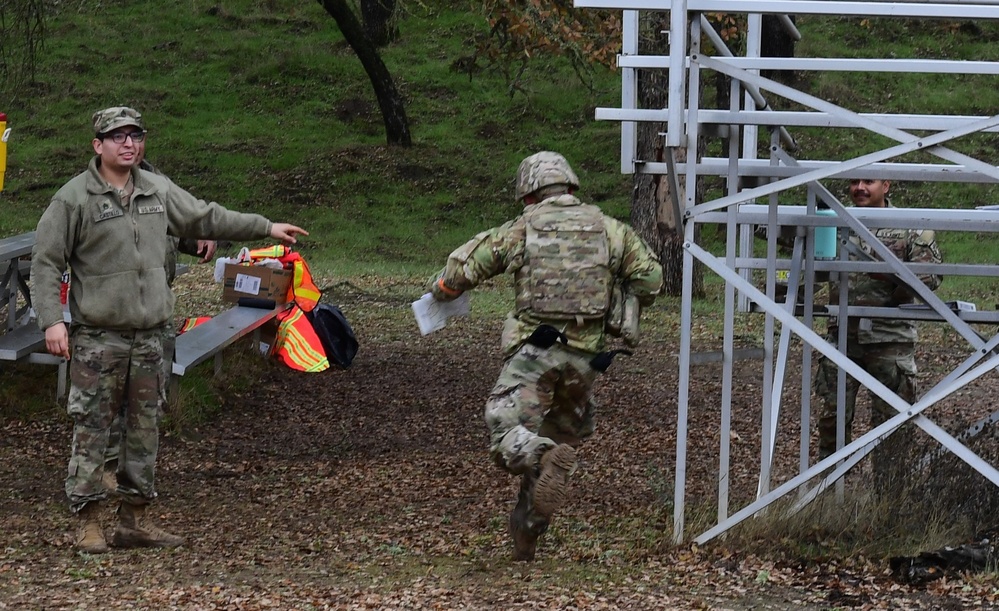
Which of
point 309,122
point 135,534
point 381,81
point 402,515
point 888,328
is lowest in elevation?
point 402,515

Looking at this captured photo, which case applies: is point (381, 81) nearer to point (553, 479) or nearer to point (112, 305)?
Answer: point (112, 305)

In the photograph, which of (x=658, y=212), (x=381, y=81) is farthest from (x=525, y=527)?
(x=381, y=81)

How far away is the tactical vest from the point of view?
17.4 ft

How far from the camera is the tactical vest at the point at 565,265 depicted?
17.4ft

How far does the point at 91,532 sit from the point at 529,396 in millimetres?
1822


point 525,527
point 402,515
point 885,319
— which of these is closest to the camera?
point 525,527

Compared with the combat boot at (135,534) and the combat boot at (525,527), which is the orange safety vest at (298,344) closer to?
the combat boot at (135,534)

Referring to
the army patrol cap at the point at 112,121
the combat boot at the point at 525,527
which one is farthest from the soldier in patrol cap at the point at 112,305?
the combat boot at the point at 525,527

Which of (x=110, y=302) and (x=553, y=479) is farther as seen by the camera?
(x=110, y=302)

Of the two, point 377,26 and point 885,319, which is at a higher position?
point 377,26

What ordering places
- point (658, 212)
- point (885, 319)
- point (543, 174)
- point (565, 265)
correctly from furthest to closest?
point (658, 212)
point (885, 319)
point (543, 174)
point (565, 265)

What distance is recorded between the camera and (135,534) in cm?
551

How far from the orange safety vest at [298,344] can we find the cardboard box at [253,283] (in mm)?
161

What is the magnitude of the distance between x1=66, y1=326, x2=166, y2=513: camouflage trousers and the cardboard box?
4.38 meters
